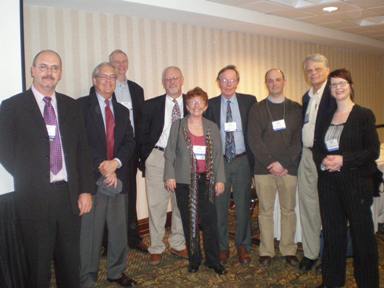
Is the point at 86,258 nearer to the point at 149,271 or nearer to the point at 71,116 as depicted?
the point at 149,271

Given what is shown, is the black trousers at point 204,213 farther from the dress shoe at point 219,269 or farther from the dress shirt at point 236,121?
the dress shirt at point 236,121

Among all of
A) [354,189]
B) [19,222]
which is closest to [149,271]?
[19,222]

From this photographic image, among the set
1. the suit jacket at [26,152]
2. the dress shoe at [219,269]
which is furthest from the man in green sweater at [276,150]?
the suit jacket at [26,152]

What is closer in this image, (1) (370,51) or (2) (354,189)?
(2) (354,189)

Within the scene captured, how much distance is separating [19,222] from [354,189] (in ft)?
6.56

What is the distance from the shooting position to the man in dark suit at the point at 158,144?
330 cm

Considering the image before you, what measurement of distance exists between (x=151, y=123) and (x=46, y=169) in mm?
1346

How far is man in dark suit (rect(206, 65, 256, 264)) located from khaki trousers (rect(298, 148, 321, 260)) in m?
0.45

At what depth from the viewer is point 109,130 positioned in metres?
2.71

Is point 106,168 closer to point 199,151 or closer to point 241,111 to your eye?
point 199,151

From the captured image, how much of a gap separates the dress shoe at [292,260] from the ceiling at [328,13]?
2.79m

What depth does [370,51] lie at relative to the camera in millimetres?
8500

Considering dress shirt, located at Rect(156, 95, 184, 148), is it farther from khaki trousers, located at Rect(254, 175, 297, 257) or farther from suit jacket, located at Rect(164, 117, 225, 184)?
khaki trousers, located at Rect(254, 175, 297, 257)

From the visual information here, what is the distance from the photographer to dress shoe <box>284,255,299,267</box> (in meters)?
3.19
